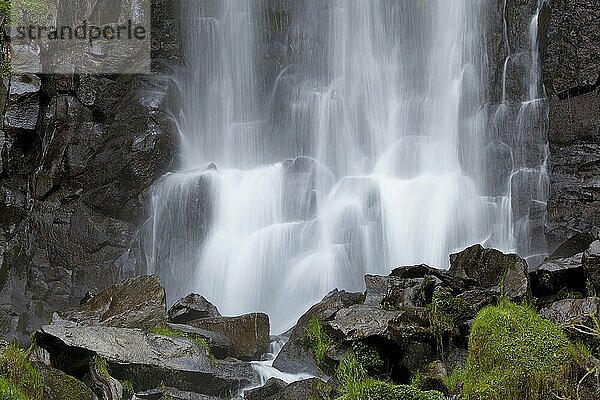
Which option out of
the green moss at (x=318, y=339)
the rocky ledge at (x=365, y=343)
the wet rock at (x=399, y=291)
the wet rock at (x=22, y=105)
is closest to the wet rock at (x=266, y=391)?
the rocky ledge at (x=365, y=343)

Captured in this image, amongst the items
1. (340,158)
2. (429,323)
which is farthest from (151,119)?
(429,323)

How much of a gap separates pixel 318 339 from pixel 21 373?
14.3 ft

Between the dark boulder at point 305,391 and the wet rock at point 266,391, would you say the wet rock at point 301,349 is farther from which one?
the dark boulder at point 305,391

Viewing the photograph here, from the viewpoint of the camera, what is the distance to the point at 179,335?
33.3ft

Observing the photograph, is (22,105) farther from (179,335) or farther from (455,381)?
(455,381)

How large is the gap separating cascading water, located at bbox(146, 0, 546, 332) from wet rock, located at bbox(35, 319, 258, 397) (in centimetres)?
419

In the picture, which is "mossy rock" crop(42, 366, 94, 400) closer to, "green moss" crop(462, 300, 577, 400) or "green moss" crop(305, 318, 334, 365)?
"green moss" crop(305, 318, 334, 365)

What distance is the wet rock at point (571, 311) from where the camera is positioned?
830cm

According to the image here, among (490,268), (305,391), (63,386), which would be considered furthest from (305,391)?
(490,268)

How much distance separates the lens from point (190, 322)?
1141 centimetres

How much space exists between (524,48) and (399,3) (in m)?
4.40

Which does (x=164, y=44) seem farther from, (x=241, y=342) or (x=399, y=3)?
(x=241, y=342)

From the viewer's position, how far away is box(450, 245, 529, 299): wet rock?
10.2m

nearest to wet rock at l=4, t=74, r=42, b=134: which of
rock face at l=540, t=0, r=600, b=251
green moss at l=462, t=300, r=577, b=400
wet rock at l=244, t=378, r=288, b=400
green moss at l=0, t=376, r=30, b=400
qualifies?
wet rock at l=244, t=378, r=288, b=400
